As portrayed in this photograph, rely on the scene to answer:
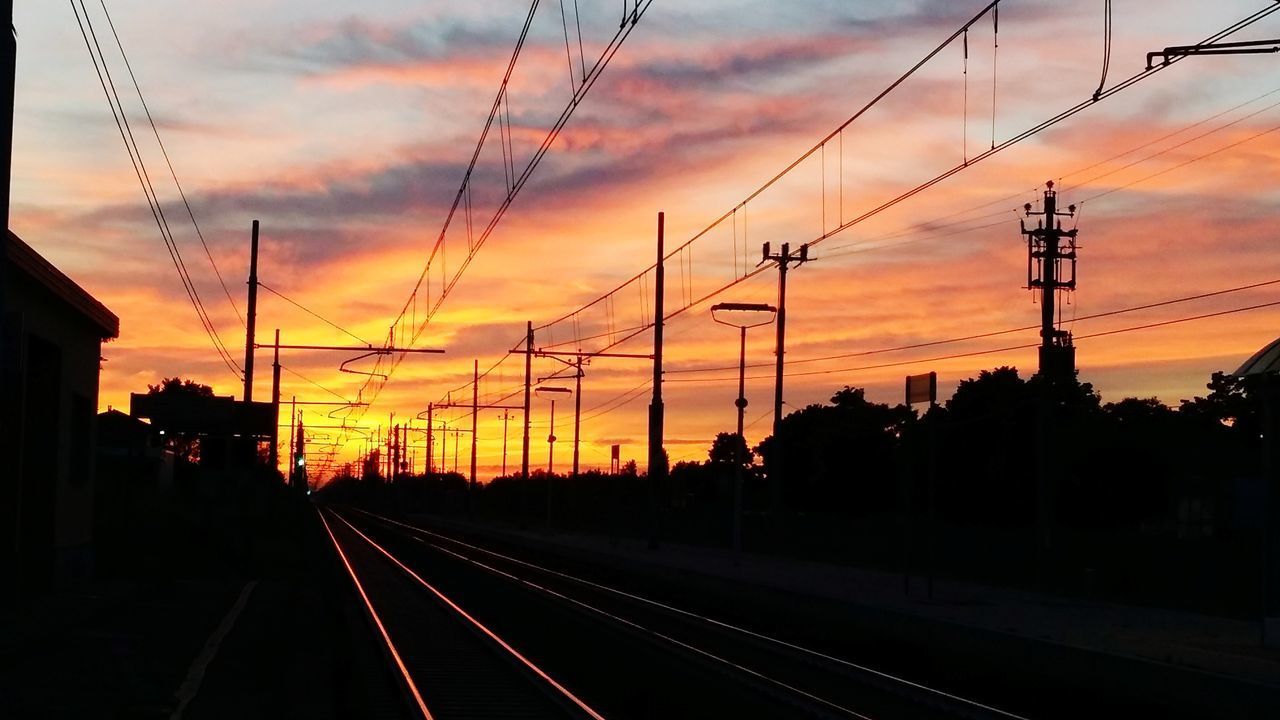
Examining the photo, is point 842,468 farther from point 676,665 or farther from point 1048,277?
point 676,665

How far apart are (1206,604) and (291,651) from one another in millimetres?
14745

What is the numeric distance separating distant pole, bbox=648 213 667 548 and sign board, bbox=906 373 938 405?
69.6 feet

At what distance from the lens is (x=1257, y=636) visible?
20016 millimetres

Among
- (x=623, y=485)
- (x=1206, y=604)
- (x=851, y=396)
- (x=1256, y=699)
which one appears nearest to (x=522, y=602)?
(x=1206, y=604)

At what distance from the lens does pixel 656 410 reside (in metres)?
48.4

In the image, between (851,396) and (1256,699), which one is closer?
(1256,699)

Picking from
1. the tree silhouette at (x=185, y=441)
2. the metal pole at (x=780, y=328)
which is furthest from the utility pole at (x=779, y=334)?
the tree silhouette at (x=185, y=441)

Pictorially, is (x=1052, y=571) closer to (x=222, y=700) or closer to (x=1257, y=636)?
(x=1257, y=636)

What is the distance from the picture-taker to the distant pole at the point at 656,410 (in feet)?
159

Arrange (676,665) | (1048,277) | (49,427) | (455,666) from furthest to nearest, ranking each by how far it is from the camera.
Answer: (1048,277) → (49,427) → (676,665) → (455,666)

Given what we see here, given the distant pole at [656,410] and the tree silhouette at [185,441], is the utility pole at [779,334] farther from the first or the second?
the tree silhouette at [185,441]

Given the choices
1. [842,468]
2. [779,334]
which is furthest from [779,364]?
[842,468]

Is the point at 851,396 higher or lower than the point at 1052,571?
higher

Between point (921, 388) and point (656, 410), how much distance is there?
72.2ft
